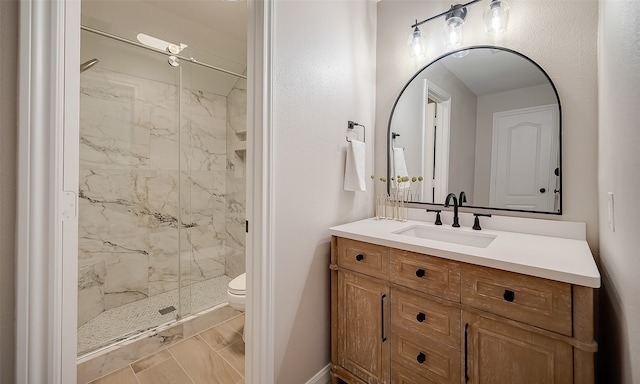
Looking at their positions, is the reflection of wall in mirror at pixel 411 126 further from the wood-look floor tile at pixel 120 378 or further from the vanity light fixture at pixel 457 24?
the wood-look floor tile at pixel 120 378

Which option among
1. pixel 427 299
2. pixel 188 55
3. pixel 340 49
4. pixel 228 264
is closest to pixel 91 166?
pixel 188 55

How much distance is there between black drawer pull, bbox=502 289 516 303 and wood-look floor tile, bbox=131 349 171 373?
2.03m

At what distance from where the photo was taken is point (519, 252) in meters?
1.08

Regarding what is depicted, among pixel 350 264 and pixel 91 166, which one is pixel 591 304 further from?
pixel 91 166

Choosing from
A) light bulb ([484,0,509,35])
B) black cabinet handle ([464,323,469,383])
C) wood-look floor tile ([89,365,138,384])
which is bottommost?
wood-look floor tile ([89,365,138,384])

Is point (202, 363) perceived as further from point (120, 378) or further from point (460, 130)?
point (460, 130)

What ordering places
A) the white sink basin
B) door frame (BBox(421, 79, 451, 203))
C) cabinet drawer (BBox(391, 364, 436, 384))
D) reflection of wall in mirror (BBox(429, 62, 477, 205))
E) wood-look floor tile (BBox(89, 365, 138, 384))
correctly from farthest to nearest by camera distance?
1. door frame (BBox(421, 79, 451, 203))
2. reflection of wall in mirror (BBox(429, 62, 477, 205))
3. wood-look floor tile (BBox(89, 365, 138, 384))
4. the white sink basin
5. cabinet drawer (BBox(391, 364, 436, 384))

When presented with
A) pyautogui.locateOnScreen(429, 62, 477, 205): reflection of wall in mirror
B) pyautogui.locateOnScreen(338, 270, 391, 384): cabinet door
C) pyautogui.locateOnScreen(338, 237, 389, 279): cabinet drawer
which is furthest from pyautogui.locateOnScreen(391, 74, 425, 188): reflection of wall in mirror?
pyautogui.locateOnScreen(338, 270, 391, 384): cabinet door

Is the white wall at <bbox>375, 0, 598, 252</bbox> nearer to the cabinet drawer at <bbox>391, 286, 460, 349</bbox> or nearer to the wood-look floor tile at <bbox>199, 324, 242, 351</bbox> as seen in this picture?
the cabinet drawer at <bbox>391, 286, 460, 349</bbox>

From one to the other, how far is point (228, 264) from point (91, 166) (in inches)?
63.0

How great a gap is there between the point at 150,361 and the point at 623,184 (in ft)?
8.14

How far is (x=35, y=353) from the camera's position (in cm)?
66

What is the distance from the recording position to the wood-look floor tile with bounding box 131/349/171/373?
5.49 ft

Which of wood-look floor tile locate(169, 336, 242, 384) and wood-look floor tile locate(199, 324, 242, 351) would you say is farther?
wood-look floor tile locate(199, 324, 242, 351)
